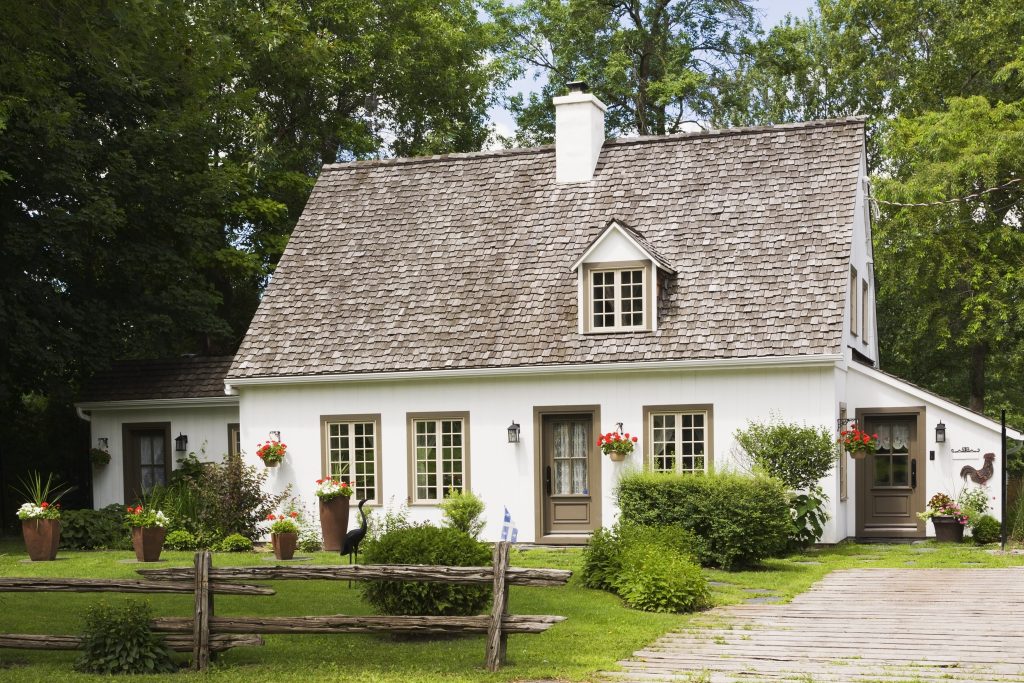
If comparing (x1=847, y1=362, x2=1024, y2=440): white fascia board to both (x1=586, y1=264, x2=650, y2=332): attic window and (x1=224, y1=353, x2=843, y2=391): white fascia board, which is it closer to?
(x1=224, y1=353, x2=843, y2=391): white fascia board

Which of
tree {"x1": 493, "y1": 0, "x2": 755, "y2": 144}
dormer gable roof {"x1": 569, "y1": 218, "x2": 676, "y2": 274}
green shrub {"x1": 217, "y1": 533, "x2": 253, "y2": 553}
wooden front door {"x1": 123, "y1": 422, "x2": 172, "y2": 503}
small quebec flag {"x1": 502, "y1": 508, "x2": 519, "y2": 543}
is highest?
tree {"x1": 493, "y1": 0, "x2": 755, "y2": 144}

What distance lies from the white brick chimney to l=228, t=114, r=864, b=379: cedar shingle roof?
0.27 metres

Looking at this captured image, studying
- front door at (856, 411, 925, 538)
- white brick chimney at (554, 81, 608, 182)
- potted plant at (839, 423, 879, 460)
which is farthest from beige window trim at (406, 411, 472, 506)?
front door at (856, 411, 925, 538)

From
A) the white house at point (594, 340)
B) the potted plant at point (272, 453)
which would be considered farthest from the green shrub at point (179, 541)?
the white house at point (594, 340)

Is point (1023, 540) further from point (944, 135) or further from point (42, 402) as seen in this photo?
point (42, 402)

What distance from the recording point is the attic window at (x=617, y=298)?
20156mm

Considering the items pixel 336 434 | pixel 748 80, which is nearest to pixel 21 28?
pixel 336 434

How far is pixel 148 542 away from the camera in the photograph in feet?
58.6

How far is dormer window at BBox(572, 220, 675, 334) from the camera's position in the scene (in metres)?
20.1

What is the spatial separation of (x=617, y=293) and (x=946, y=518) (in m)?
6.24

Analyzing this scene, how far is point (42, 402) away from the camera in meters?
28.3

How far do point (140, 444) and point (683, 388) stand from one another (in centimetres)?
1096

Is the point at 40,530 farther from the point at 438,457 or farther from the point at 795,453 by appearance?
the point at 795,453

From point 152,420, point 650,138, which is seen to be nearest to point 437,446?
point 152,420
